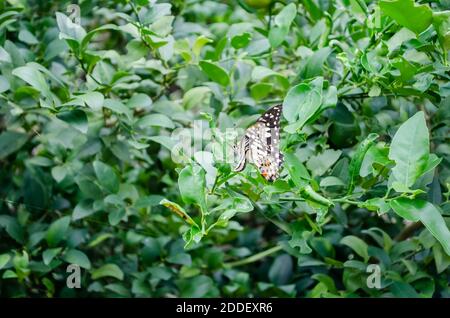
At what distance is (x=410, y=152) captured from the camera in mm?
910

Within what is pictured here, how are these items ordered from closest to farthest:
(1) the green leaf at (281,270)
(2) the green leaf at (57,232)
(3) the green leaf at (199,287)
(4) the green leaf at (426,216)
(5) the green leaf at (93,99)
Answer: (4) the green leaf at (426,216), (5) the green leaf at (93,99), (2) the green leaf at (57,232), (3) the green leaf at (199,287), (1) the green leaf at (281,270)

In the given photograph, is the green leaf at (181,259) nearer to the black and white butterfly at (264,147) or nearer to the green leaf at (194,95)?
the green leaf at (194,95)

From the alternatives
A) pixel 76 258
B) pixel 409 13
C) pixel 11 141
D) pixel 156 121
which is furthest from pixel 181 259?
pixel 409 13

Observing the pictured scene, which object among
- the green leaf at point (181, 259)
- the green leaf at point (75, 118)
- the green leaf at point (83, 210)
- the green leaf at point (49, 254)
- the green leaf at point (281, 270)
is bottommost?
the green leaf at point (281, 270)

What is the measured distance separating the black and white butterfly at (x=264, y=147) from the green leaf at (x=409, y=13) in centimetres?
23

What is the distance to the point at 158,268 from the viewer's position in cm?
144

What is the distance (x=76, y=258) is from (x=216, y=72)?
1.51 ft

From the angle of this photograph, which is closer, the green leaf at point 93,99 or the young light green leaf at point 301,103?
the young light green leaf at point 301,103

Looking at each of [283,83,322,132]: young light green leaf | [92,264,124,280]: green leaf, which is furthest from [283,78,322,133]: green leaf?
[92,264,124,280]: green leaf

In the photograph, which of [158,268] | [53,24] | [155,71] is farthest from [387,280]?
[53,24]

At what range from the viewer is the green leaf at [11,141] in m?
1.40

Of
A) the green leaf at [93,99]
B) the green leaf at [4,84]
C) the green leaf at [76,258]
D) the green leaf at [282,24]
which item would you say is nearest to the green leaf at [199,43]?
the green leaf at [282,24]

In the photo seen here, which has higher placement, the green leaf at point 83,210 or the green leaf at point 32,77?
the green leaf at point 32,77
